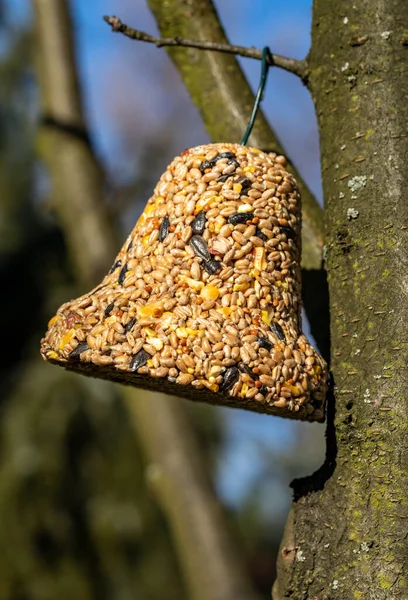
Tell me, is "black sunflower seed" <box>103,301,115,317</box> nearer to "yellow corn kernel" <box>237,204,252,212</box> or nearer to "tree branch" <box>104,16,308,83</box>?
"yellow corn kernel" <box>237,204,252,212</box>

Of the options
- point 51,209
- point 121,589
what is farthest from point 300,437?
point 51,209

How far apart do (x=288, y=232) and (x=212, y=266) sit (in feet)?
0.46

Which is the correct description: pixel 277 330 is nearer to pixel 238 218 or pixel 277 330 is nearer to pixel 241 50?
pixel 238 218

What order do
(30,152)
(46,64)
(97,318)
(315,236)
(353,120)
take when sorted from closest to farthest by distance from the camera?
(97,318), (353,120), (315,236), (46,64), (30,152)

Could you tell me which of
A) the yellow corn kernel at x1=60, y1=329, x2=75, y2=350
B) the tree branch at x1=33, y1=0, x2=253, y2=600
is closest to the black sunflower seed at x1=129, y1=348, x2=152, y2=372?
the yellow corn kernel at x1=60, y1=329, x2=75, y2=350

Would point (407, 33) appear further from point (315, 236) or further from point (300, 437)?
point (300, 437)

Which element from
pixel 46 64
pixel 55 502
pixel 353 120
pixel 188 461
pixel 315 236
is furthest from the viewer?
pixel 55 502

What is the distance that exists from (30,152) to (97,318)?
15.2 feet

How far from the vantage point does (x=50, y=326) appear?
112 centimetres

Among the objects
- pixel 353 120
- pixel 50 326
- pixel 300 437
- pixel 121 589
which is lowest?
pixel 300 437

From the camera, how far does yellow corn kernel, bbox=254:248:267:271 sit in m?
1.10

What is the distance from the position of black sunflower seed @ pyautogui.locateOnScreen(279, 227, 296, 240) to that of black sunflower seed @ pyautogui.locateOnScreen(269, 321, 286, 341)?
0.14 m

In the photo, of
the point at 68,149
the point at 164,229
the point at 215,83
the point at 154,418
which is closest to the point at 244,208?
the point at 164,229

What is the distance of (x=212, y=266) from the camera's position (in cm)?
109
